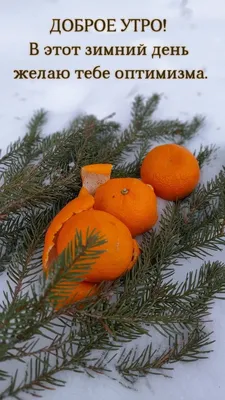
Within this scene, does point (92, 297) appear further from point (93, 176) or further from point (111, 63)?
point (111, 63)

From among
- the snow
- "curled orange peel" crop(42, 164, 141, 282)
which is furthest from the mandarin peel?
the snow

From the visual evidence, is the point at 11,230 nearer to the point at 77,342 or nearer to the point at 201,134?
the point at 77,342

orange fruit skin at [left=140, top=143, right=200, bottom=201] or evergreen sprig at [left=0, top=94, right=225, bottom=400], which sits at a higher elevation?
orange fruit skin at [left=140, top=143, right=200, bottom=201]

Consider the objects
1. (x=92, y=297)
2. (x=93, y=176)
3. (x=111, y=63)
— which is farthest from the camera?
(x=111, y=63)

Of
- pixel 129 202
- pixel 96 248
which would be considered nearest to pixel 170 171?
pixel 129 202

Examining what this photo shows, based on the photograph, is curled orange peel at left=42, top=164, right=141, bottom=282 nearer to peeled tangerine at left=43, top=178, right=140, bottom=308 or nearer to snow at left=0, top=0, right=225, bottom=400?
peeled tangerine at left=43, top=178, right=140, bottom=308

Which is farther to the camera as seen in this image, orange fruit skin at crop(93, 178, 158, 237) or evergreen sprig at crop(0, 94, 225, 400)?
orange fruit skin at crop(93, 178, 158, 237)
